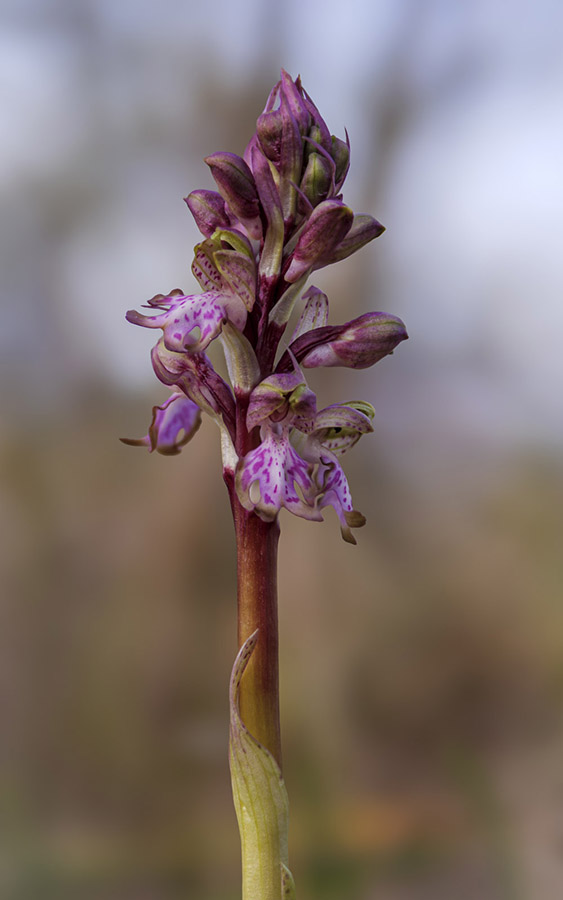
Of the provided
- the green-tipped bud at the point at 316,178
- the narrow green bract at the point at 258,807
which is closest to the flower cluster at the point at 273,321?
the green-tipped bud at the point at 316,178

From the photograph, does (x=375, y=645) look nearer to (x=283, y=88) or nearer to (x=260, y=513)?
(x=260, y=513)

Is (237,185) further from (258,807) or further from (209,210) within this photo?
(258,807)

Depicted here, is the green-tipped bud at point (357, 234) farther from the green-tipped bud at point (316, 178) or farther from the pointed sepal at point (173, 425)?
the pointed sepal at point (173, 425)

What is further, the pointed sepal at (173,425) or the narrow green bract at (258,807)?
the pointed sepal at (173,425)

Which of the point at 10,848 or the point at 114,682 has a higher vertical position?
the point at 114,682

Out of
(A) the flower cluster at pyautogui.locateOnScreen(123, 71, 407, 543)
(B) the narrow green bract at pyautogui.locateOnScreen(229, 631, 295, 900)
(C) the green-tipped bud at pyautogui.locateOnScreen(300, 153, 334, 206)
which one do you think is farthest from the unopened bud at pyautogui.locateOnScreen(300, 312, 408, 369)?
(B) the narrow green bract at pyautogui.locateOnScreen(229, 631, 295, 900)

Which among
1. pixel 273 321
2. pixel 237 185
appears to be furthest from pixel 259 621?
pixel 237 185

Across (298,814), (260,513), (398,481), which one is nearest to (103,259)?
(398,481)

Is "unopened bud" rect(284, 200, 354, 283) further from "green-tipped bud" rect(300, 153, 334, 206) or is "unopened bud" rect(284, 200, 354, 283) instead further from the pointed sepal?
the pointed sepal

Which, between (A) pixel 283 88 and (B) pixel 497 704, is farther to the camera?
(B) pixel 497 704
